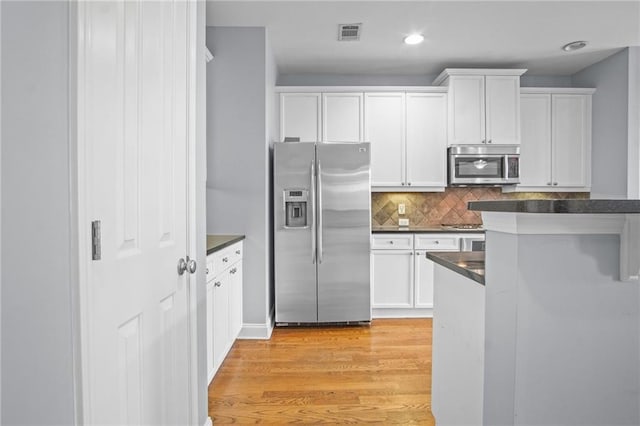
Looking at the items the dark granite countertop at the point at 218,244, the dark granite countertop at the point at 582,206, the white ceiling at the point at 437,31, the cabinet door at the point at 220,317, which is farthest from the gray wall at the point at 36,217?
the white ceiling at the point at 437,31

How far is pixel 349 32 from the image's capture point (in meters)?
3.39

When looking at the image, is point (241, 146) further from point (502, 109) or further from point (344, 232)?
point (502, 109)

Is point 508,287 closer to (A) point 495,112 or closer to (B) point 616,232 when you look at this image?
(B) point 616,232

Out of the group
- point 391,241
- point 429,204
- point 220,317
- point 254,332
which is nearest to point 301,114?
point 391,241

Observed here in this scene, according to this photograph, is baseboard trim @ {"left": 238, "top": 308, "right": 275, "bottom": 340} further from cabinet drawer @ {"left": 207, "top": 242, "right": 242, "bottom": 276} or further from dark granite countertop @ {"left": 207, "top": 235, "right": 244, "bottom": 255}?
dark granite countertop @ {"left": 207, "top": 235, "right": 244, "bottom": 255}

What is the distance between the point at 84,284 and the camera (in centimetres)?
87

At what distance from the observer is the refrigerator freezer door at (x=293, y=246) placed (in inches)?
140

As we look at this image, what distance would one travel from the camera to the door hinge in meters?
0.91

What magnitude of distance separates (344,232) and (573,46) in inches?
113

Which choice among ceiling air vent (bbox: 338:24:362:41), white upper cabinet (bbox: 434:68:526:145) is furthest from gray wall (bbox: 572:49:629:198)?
ceiling air vent (bbox: 338:24:362:41)

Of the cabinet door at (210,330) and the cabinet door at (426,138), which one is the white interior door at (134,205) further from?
the cabinet door at (426,138)

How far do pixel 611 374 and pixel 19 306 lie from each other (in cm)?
153

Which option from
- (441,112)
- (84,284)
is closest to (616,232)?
(84,284)

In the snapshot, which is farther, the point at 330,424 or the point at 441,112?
the point at 441,112
